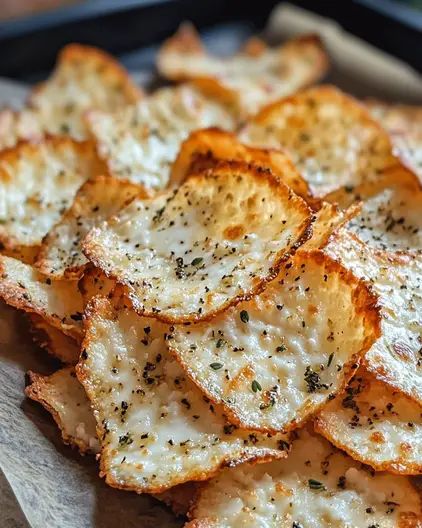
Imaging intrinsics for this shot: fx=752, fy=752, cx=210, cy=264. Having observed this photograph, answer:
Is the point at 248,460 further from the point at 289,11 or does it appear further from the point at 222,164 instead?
the point at 289,11

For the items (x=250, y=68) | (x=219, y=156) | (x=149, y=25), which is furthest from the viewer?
(x=149, y=25)

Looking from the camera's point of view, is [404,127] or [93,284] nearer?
[93,284]

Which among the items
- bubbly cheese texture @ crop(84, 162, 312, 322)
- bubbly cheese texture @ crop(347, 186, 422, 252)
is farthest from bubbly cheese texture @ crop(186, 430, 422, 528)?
bubbly cheese texture @ crop(347, 186, 422, 252)

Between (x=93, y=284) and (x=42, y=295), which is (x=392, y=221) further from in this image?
(x=42, y=295)

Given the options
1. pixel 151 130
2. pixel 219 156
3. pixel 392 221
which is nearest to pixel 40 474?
pixel 219 156

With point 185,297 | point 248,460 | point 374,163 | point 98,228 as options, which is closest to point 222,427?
point 248,460

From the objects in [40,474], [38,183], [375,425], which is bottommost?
[40,474]

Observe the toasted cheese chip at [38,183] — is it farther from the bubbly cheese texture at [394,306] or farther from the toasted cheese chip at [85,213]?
the bubbly cheese texture at [394,306]
